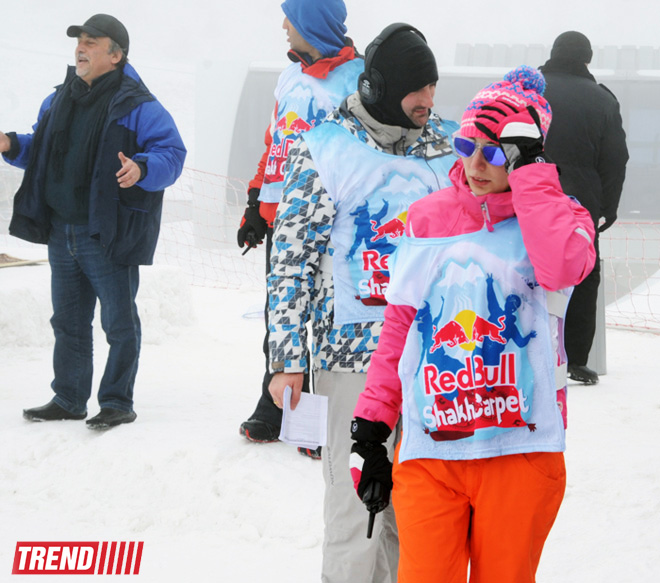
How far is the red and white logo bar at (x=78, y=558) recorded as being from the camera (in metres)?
2.38

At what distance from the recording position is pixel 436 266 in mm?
1386

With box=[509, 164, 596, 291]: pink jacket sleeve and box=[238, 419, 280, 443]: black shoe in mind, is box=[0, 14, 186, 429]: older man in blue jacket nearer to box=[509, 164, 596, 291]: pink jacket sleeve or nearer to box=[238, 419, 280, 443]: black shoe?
box=[238, 419, 280, 443]: black shoe

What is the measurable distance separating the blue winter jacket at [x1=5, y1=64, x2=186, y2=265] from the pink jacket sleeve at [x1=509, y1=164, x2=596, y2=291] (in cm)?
217

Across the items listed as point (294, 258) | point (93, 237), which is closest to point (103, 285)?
point (93, 237)

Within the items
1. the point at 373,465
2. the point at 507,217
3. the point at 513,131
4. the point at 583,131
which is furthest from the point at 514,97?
the point at 583,131

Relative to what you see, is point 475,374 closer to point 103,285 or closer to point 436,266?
point 436,266

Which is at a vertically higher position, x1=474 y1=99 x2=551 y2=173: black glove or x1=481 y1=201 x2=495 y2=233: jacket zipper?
x1=474 y1=99 x2=551 y2=173: black glove

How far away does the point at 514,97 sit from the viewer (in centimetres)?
132

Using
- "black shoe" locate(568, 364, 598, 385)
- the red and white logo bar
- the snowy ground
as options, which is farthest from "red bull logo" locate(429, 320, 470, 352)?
"black shoe" locate(568, 364, 598, 385)

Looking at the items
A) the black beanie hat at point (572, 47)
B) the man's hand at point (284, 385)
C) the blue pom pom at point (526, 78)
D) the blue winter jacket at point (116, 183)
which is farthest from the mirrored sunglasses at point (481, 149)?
the black beanie hat at point (572, 47)

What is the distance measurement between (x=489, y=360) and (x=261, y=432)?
2008mm

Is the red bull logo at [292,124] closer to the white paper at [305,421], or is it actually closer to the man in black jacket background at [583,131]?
the white paper at [305,421]

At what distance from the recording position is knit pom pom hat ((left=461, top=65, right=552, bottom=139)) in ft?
4.32

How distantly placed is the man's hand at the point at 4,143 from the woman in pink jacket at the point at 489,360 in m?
2.52
